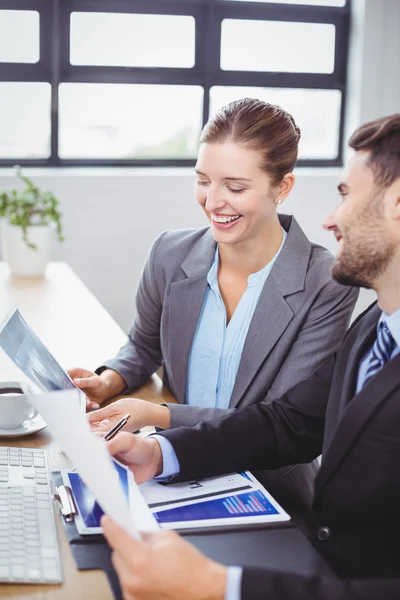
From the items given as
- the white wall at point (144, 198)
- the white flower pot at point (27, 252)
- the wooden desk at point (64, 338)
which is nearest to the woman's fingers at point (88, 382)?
the wooden desk at point (64, 338)

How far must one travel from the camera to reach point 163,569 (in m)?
0.99

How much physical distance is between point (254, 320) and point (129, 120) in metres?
3.07

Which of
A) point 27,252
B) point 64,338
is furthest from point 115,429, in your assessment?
point 27,252

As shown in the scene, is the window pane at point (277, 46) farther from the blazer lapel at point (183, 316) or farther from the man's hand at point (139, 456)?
the man's hand at point (139, 456)

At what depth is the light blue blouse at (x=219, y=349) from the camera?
202 cm

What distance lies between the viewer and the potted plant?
3.31 meters

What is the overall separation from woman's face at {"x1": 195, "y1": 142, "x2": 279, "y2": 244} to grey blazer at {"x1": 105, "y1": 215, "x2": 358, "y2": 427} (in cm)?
11

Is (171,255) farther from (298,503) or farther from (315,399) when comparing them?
(298,503)

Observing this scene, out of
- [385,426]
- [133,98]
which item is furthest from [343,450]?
[133,98]

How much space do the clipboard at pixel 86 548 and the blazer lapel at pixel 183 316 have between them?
716 mm

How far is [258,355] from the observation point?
1.94 meters

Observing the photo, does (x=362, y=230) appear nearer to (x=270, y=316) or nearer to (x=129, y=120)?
(x=270, y=316)

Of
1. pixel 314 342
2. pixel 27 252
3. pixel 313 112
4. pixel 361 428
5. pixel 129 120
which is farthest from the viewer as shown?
pixel 313 112

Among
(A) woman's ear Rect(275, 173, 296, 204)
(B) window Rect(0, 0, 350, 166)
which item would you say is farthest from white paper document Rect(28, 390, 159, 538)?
(B) window Rect(0, 0, 350, 166)
